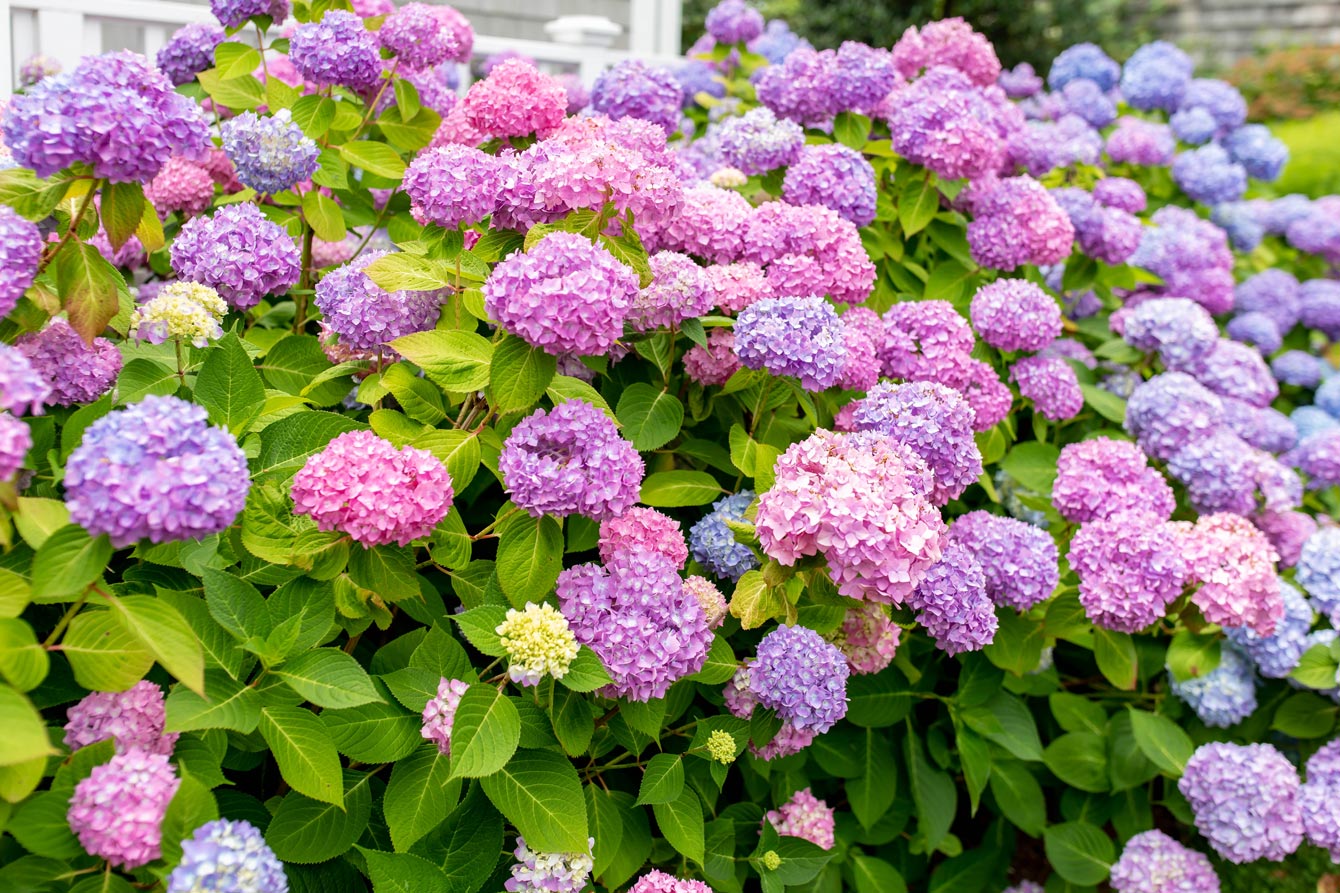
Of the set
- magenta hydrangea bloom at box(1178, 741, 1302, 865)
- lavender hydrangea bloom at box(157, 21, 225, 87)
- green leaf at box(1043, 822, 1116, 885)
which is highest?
lavender hydrangea bloom at box(157, 21, 225, 87)

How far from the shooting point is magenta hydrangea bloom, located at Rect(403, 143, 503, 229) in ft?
6.04

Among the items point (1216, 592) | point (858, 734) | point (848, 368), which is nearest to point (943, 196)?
point (848, 368)

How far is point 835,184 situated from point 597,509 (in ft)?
4.17

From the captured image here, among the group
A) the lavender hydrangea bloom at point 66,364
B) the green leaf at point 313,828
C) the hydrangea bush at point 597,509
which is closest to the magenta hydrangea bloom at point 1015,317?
the hydrangea bush at point 597,509

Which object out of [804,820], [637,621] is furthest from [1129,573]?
[637,621]

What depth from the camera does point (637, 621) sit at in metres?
1.64

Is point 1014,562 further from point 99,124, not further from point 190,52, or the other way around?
point 190,52

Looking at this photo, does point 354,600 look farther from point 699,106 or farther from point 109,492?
point 699,106

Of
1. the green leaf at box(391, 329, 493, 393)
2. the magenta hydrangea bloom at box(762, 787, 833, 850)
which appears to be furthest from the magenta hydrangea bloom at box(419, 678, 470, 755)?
the magenta hydrangea bloom at box(762, 787, 833, 850)

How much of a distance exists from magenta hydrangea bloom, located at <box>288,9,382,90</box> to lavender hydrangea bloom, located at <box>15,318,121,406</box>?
908 mm

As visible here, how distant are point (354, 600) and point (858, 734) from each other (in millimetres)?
1242

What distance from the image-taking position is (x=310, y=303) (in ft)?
8.28

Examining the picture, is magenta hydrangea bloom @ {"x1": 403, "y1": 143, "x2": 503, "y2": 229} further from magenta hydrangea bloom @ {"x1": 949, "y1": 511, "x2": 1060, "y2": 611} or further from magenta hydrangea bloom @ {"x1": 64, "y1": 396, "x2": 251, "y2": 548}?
magenta hydrangea bloom @ {"x1": 949, "y1": 511, "x2": 1060, "y2": 611}

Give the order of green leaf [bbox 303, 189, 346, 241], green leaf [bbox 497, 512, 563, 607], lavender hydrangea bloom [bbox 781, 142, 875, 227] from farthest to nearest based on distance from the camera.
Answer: lavender hydrangea bloom [bbox 781, 142, 875, 227], green leaf [bbox 303, 189, 346, 241], green leaf [bbox 497, 512, 563, 607]
